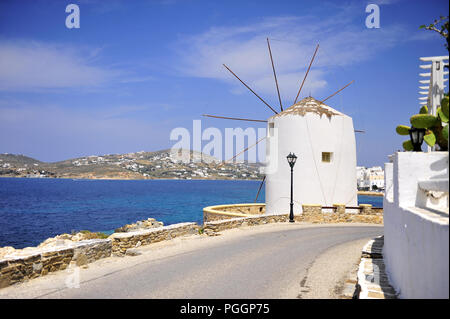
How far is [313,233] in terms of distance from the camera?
43.5ft

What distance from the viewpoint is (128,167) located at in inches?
5817

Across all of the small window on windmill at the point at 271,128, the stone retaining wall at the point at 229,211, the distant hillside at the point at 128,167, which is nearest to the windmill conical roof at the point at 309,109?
the small window on windmill at the point at 271,128

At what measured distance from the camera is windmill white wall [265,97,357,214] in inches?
818

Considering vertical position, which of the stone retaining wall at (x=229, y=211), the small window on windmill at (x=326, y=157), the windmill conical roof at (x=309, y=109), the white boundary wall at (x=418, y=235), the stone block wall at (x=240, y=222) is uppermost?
the windmill conical roof at (x=309, y=109)

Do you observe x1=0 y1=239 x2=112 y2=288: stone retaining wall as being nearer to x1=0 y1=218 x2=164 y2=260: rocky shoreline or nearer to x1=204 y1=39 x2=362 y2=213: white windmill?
x1=0 y1=218 x2=164 y2=260: rocky shoreline

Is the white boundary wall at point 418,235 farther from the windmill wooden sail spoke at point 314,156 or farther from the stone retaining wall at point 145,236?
the windmill wooden sail spoke at point 314,156

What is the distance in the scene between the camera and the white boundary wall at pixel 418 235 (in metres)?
3.00

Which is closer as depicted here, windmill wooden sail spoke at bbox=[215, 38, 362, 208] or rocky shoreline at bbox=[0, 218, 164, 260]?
rocky shoreline at bbox=[0, 218, 164, 260]

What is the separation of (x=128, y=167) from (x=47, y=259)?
478 feet

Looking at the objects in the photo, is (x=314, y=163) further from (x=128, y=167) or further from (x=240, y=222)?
(x=128, y=167)

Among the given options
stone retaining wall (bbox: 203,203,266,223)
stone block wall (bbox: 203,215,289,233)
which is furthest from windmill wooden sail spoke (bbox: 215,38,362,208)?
stone block wall (bbox: 203,215,289,233)

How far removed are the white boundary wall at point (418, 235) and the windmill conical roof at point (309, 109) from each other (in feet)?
53.9

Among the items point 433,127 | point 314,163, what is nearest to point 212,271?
point 433,127
